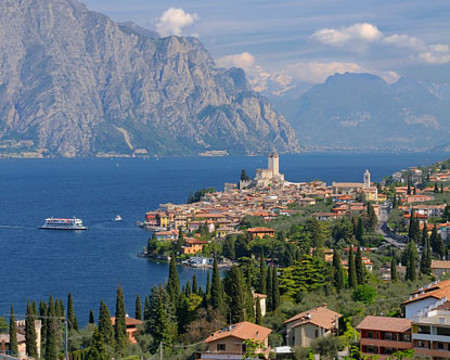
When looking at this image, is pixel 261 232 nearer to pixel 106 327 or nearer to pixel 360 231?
pixel 360 231

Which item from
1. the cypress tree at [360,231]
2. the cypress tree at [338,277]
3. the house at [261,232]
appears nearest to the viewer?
the cypress tree at [338,277]

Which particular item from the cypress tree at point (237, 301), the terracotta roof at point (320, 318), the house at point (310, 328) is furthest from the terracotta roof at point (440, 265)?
the house at point (310, 328)

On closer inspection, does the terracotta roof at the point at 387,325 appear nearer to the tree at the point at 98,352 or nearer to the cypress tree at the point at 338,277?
the tree at the point at 98,352

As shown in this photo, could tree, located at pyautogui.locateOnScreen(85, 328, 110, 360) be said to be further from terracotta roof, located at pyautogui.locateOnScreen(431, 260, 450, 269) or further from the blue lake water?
terracotta roof, located at pyautogui.locateOnScreen(431, 260, 450, 269)

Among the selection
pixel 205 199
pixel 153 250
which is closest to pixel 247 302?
pixel 153 250

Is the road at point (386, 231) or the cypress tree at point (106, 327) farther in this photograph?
the road at point (386, 231)

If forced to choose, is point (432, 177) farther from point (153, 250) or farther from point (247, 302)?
point (247, 302)

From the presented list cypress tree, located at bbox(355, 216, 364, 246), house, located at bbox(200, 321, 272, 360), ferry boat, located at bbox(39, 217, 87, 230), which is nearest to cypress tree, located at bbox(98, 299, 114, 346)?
house, located at bbox(200, 321, 272, 360)

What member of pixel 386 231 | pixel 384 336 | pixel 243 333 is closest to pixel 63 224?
pixel 386 231
